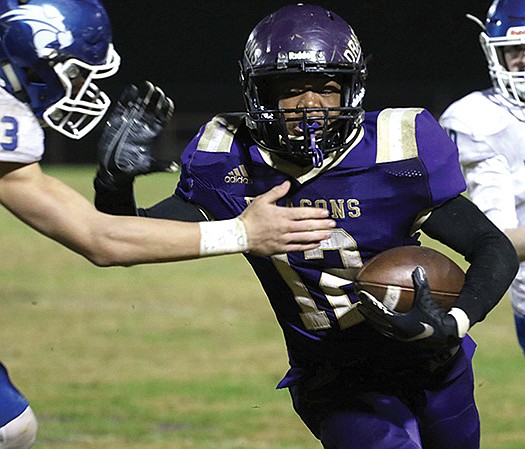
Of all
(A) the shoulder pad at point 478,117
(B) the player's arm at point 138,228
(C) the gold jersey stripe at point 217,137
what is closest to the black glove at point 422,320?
(B) the player's arm at point 138,228

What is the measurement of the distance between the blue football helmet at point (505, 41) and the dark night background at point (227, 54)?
1632 cm

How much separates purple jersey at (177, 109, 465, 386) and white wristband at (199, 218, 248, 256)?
32 centimetres

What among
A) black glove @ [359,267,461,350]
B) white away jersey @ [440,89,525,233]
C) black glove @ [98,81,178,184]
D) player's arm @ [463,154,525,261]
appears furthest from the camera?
white away jersey @ [440,89,525,233]

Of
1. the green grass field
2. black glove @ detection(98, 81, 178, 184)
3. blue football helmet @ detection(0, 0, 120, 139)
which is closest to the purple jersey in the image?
black glove @ detection(98, 81, 178, 184)

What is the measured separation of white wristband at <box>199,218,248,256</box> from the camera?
2.81m

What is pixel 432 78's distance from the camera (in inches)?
853

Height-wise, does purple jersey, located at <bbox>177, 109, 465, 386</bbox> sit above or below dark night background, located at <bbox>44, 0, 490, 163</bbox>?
above

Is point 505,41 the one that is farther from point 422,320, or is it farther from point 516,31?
point 422,320

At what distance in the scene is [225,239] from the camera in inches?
111

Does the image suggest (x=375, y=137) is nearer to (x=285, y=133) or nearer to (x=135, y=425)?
(x=285, y=133)

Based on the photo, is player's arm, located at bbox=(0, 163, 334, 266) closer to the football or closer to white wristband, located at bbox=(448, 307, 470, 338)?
the football

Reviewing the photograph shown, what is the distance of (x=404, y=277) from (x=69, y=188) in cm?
86

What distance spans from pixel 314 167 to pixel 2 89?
824mm

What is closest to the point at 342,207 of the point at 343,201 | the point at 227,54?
the point at 343,201
